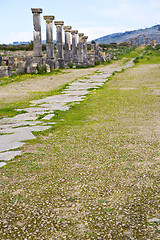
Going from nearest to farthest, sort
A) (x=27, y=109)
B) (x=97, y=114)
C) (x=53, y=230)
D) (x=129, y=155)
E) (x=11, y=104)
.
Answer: (x=53, y=230) < (x=129, y=155) < (x=97, y=114) < (x=27, y=109) < (x=11, y=104)

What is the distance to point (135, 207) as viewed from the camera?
336 centimetres

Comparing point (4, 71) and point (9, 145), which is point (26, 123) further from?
point (4, 71)

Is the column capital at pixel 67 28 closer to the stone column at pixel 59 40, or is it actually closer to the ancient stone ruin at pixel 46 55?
the ancient stone ruin at pixel 46 55

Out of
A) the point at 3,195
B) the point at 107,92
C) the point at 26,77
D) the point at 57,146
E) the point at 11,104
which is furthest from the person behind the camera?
the point at 26,77

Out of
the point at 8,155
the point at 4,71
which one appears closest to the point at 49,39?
the point at 4,71

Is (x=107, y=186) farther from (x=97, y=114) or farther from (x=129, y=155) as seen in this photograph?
(x=97, y=114)

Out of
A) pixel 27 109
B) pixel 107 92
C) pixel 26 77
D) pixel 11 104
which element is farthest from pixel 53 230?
pixel 26 77

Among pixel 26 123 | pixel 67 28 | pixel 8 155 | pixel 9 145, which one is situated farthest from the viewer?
pixel 67 28

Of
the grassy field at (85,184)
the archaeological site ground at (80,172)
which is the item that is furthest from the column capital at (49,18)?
the grassy field at (85,184)

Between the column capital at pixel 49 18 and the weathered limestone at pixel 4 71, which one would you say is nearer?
the weathered limestone at pixel 4 71

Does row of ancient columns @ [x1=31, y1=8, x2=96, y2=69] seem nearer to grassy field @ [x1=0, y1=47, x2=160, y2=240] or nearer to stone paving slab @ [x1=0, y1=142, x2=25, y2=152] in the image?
grassy field @ [x1=0, y1=47, x2=160, y2=240]

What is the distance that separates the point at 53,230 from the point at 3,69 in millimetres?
18707

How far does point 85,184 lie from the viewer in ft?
13.1

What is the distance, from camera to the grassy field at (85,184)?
3012mm
